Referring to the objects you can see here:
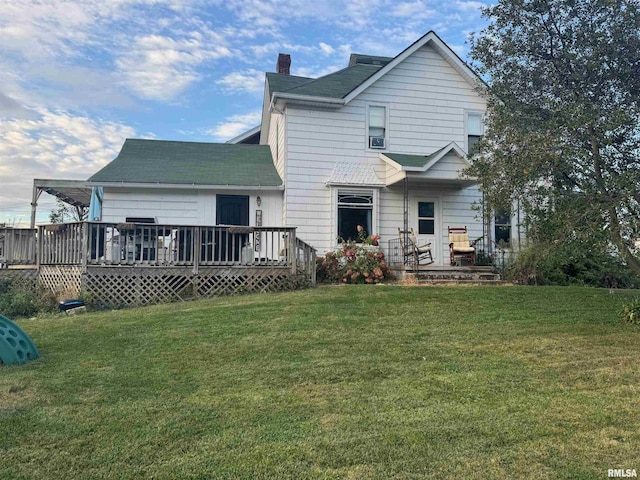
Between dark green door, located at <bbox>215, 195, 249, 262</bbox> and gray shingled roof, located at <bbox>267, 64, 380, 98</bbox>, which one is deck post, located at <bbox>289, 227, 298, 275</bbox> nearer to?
dark green door, located at <bbox>215, 195, 249, 262</bbox>

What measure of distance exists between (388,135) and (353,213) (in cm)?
268

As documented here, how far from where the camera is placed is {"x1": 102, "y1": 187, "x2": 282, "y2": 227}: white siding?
1327 cm

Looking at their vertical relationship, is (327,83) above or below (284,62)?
below

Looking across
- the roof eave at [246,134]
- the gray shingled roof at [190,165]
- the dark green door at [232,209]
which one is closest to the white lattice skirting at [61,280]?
the gray shingled roof at [190,165]

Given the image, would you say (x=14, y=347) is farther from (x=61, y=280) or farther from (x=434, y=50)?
(x=434, y=50)

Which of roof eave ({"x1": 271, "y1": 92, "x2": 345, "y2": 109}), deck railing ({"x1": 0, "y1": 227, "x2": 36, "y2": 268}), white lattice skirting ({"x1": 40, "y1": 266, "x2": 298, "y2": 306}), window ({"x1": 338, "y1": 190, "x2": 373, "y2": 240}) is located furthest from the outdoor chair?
deck railing ({"x1": 0, "y1": 227, "x2": 36, "y2": 268})

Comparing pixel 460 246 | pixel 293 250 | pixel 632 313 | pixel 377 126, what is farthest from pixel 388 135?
pixel 632 313

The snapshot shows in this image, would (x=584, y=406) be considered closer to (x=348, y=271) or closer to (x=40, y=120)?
(x=348, y=271)

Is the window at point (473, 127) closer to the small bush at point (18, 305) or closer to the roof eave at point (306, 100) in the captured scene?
the roof eave at point (306, 100)

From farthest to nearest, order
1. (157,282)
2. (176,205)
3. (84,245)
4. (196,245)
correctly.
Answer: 1. (176,205)
2. (196,245)
3. (157,282)
4. (84,245)

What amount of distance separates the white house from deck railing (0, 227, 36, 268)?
2.12m

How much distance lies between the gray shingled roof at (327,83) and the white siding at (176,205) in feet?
10.3

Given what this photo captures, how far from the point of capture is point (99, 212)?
13.6 m

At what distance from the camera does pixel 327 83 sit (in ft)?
47.9
